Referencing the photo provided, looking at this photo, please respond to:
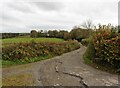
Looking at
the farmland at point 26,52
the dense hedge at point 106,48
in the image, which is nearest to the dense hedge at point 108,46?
the dense hedge at point 106,48

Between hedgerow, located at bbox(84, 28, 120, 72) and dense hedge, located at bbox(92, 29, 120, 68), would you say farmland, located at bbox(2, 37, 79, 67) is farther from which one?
dense hedge, located at bbox(92, 29, 120, 68)

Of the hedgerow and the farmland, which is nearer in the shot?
the hedgerow

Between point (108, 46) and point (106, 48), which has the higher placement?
point (108, 46)

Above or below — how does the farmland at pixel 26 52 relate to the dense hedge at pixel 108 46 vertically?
below

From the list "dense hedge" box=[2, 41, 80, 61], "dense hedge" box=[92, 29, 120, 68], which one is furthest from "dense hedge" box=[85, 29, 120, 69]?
"dense hedge" box=[2, 41, 80, 61]

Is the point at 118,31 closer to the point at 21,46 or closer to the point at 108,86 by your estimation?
the point at 108,86


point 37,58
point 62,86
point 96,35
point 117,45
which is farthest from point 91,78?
point 37,58

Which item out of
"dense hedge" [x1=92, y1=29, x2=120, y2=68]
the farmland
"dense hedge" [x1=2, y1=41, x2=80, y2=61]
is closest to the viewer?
"dense hedge" [x1=92, y1=29, x2=120, y2=68]

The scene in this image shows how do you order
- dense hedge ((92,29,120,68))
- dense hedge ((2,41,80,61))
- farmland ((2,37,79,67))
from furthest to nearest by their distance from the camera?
1. dense hedge ((2,41,80,61))
2. farmland ((2,37,79,67))
3. dense hedge ((92,29,120,68))

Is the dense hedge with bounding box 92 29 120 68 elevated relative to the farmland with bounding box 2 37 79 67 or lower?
elevated

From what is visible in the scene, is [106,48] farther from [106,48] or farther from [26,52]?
[26,52]

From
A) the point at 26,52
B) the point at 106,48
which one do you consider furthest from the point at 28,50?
the point at 106,48

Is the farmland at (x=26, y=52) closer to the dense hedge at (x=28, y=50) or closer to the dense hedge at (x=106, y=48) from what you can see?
the dense hedge at (x=28, y=50)

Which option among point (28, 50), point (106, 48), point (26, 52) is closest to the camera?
point (106, 48)
